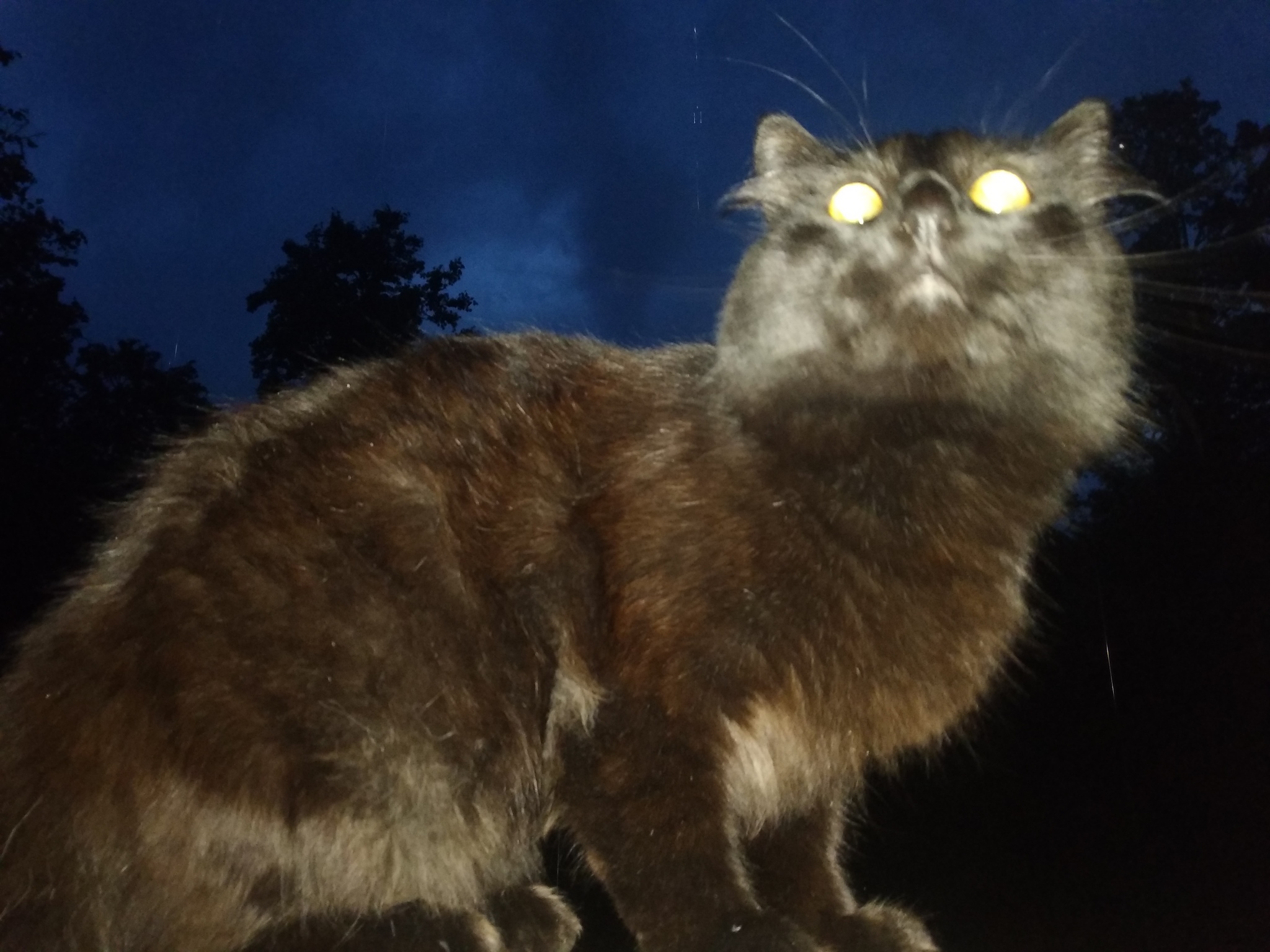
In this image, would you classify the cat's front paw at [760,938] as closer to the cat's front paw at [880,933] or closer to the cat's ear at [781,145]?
the cat's front paw at [880,933]

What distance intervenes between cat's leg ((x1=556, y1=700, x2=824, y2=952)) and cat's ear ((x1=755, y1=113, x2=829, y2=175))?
0.97 meters

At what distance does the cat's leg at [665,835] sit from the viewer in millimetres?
1062

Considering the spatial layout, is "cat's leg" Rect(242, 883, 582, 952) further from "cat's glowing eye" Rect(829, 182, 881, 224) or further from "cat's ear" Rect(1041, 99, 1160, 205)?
"cat's ear" Rect(1041, 99, 1160, 205)

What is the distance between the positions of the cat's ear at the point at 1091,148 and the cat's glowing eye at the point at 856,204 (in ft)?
1.21

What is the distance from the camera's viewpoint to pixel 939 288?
1.19m

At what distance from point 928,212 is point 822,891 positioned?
1.03m

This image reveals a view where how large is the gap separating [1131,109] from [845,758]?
61.2 inches

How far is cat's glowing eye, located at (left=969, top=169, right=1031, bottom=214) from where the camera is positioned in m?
1.29

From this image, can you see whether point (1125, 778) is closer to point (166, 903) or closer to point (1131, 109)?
point (1131, 109)

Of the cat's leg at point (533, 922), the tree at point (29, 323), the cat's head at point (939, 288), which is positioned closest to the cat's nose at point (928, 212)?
the cat's head at point (939, 288)

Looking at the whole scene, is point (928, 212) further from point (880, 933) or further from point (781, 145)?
point (880, 933)

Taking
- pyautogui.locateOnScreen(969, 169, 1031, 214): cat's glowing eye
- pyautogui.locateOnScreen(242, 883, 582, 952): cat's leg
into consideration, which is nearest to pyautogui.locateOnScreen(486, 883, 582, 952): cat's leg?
pyautogui.locateOnScreen(242, 883, 582, 952): cat's leg

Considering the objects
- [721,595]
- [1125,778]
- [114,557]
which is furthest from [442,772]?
[1125,778]

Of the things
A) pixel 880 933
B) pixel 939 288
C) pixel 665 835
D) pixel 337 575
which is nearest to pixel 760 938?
pixel 665 835
